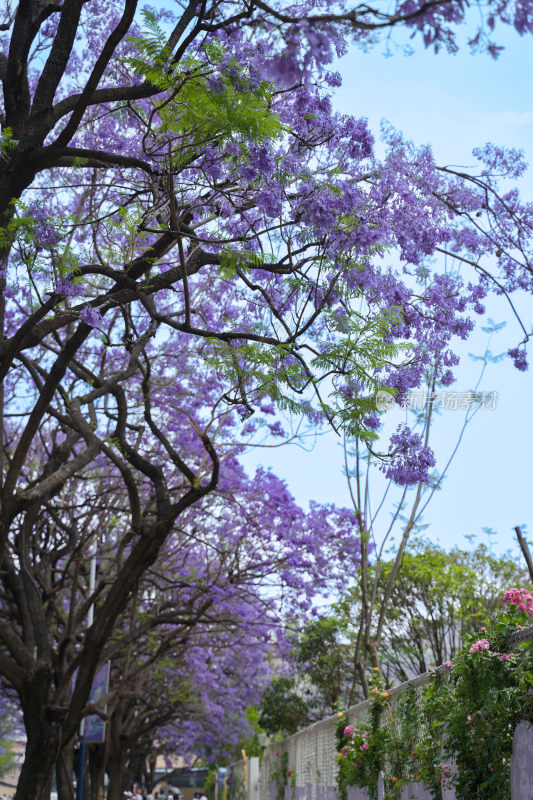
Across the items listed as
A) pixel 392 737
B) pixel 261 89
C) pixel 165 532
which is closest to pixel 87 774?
pixel 165 532

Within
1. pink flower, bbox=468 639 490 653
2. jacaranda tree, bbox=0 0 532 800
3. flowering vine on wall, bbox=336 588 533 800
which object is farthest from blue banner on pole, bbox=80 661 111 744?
pink flower, bbox=468 639 490 653

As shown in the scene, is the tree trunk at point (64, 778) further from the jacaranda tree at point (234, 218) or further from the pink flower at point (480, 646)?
the pink flower at point (480, 646)

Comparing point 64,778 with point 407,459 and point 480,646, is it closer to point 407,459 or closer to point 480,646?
point 407,459

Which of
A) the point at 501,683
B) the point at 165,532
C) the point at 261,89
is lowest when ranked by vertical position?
the point at 501,683

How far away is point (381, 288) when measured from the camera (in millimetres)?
6309

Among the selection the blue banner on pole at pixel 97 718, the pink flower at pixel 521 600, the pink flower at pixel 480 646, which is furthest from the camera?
the blue banner on pole at pixel 97 718

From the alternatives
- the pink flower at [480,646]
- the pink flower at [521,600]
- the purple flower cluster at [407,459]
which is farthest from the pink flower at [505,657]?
the purple flower cluster at [407,459]

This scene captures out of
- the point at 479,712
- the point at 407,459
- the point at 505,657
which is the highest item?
the point at 407,459

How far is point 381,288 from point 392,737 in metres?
3.21

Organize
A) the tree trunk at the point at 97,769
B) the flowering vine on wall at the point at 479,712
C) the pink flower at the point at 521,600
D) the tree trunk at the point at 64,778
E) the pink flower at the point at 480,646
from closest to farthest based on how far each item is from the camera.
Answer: the flowering vine on wall at the point at 479,712
the pink flower at the point at 480,646
the pink flower at the point at 521,600
the tree trunk at the point at 64,778
the tree trunk at the point at 97,769

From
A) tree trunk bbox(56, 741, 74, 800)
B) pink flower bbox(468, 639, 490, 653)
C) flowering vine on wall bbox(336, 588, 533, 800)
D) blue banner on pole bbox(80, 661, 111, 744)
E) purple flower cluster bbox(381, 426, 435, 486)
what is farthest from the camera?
tree trunk bbox(56, 741, 74, 800)

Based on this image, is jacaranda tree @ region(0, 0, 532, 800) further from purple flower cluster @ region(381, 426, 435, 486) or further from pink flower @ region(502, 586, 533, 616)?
pink flower @ region(502, 586, 533, 616)

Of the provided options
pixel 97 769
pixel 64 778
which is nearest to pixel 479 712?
pixel 64 778

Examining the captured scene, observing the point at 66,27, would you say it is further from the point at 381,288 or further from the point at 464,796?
the point at 464,796
